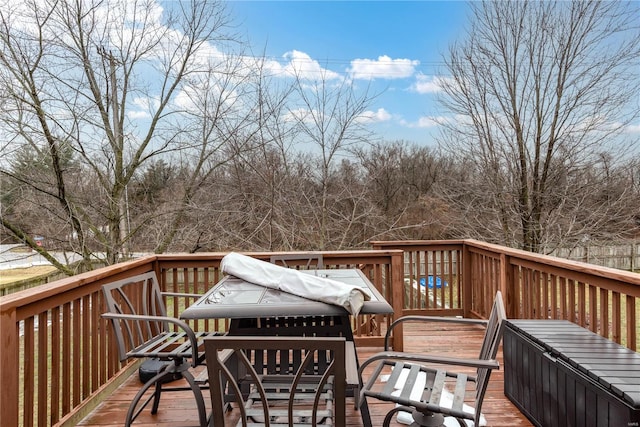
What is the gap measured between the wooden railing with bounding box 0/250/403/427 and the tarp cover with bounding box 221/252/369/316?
99 centimetres

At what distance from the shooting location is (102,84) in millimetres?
6289

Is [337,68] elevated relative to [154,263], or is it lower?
elevated

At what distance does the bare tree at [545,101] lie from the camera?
6.12 m

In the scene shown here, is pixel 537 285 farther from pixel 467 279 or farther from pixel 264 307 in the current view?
pixel 264 307

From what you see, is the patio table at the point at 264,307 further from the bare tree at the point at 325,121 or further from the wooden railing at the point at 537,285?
the bare tree at the point at 325,121

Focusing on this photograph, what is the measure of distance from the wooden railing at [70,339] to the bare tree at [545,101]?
391cm

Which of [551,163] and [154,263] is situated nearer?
[154,263]

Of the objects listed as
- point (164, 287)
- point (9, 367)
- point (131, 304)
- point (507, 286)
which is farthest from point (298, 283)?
point (507, 286)

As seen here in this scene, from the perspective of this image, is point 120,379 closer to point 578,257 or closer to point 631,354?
point 631,354

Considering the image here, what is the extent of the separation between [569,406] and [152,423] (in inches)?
96.5

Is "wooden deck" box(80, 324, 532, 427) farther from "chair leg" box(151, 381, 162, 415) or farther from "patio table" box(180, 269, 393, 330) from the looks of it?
"patio table" box(180, 269, 393, 330)

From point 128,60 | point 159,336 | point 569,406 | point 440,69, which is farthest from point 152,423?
point 440,69

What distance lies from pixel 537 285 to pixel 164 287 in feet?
11.7

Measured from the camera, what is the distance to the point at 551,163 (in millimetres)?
6312
